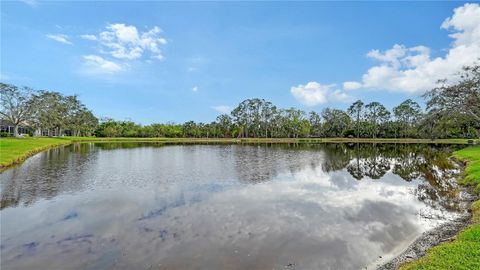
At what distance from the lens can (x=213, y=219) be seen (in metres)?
11.5

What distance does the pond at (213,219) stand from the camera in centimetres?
807

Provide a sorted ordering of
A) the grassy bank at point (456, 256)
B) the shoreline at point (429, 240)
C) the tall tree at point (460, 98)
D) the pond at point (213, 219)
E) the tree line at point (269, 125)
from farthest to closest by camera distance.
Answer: the tree line at point (269, 125), the tall tree at point (460, 98), the pond at point (213, 219), the shoreline at point (429, 240), the grassy bank at point (456, 256)

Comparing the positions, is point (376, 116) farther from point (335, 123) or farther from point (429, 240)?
point (429, 240)

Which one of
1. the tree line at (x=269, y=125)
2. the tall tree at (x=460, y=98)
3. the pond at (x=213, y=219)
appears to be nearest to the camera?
the pond at (x=213, y=219)

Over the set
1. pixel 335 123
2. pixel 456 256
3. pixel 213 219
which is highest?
pixel 335 123

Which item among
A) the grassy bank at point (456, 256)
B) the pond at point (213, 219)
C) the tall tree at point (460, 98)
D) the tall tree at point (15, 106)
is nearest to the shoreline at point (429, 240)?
the pond at point (213, 219)

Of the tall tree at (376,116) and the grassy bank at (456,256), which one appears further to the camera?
the tall tree at (376,116)

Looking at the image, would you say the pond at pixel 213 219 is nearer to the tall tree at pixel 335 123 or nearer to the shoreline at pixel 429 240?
the shoreline at pixel 429 240

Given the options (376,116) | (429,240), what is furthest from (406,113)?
(429,240)

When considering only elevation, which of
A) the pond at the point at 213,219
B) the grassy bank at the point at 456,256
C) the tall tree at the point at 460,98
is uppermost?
the tall tree at the point at 460,98

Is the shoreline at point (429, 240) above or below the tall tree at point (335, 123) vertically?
below

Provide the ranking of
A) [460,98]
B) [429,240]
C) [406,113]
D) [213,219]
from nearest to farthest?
[429,240] → [213,219] → [460,98] → [406,113]

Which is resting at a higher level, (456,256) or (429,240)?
(456,256)

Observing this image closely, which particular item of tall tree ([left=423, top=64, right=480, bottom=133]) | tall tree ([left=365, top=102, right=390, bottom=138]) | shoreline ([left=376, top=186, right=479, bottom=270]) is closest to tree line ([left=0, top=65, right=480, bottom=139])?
tall tree ([left=365, top=102, right=390, bottom=138])
